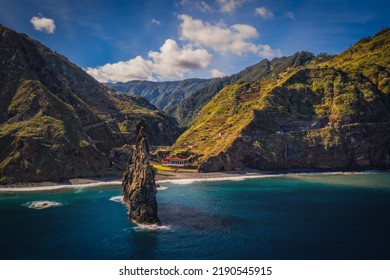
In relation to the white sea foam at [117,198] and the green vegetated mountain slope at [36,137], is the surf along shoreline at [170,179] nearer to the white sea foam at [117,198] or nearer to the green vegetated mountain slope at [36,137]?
the green vegetated mountain slope at [36,137]

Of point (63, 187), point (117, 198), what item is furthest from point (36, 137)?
point (117, 198)

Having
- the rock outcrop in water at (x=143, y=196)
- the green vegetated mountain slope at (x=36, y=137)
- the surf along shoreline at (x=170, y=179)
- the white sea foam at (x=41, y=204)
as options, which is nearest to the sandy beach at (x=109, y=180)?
the surf along shoreline at (x=170, y=179)

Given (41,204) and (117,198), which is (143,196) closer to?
(117,198)

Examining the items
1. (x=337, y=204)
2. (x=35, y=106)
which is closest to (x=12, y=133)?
(x=35, y=106)

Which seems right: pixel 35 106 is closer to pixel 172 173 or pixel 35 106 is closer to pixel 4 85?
pixel 4 85

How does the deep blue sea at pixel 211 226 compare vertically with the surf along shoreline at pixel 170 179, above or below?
below

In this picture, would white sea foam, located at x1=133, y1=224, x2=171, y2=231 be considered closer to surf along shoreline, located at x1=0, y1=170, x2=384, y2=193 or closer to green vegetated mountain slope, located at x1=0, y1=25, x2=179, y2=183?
surf along shoreline, located at x1=0, y1=170, x2=384, y2=193
